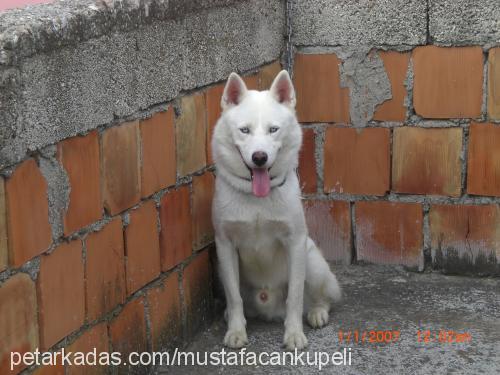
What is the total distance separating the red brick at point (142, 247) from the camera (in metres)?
3.71

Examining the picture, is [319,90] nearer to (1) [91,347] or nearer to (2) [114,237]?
(2) [114,237]

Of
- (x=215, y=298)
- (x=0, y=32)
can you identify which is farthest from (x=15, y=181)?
(x=215, y=298)

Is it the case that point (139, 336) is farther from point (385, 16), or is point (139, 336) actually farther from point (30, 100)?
point (385, 16)

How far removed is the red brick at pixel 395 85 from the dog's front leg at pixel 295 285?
1129 mm

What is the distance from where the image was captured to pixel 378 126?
5012 mm

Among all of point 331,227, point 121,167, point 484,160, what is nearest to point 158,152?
point 121,167

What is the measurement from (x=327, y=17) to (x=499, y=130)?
45.9 inches

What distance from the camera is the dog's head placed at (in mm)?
3885

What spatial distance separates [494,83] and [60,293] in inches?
109

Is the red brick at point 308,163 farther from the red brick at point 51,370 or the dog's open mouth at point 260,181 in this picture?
the red brick at point 51,370

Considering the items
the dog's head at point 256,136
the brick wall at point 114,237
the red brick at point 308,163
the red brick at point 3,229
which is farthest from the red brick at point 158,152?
the red brick at point 308,163

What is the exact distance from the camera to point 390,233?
5121 mm

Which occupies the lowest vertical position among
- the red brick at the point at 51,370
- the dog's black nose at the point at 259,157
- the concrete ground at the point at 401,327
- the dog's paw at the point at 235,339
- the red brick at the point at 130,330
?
the concrete ground at the point at 401,327

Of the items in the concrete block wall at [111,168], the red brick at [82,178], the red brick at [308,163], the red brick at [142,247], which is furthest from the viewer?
the red brick at [308,163]
